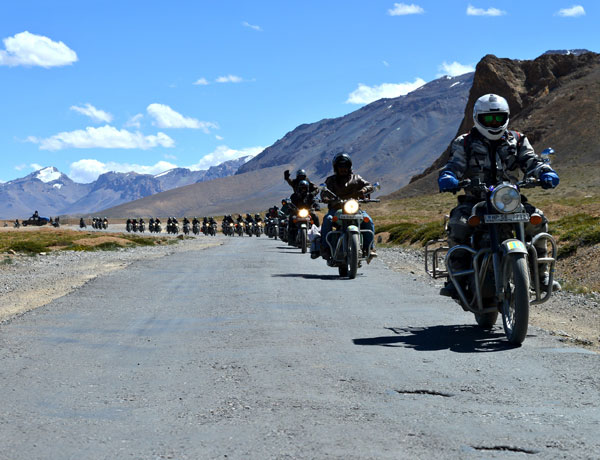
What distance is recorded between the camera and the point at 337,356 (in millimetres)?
6719

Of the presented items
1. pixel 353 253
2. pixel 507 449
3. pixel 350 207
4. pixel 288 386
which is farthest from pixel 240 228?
pixel 507 449

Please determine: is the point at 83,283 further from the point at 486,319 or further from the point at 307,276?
the point at 486,319

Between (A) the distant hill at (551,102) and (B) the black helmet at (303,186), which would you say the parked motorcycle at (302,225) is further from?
(A) the distant hill at (551,102)

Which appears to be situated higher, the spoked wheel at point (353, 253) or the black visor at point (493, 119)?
the black visor at point (493, 119)

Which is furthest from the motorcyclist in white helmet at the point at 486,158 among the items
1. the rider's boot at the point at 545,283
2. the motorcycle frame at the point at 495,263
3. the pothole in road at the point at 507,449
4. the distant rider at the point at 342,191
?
the distant rider at the point at 342,191

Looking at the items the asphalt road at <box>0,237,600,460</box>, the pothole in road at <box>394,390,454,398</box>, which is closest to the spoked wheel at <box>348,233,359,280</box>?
the asphalt road at <box>0,237,600,460</box>

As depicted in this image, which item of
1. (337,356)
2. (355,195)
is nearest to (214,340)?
(337,356)

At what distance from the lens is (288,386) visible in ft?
18.0

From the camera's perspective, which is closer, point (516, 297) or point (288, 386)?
point (288, 386)

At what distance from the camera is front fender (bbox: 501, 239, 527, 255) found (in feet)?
22.9

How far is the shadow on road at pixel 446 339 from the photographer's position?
23.5 feet

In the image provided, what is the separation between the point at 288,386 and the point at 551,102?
139127 millimetres

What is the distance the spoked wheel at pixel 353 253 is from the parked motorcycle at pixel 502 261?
668 centimetres

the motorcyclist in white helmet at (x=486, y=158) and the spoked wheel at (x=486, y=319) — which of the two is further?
the spoked wheel at (x=486, y=319)
